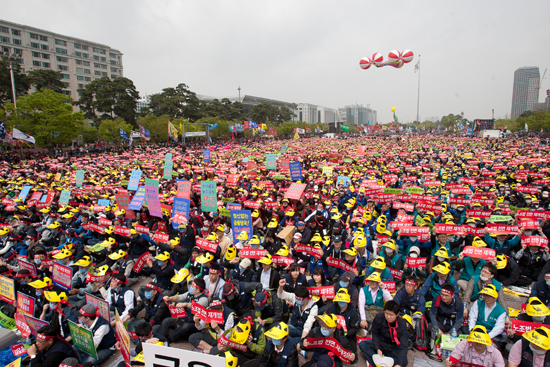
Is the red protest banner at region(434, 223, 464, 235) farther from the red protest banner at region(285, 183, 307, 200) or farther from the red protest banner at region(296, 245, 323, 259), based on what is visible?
the red protest banner at region(285, 183, 307, 200)

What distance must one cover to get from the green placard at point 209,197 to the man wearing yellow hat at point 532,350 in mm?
8284

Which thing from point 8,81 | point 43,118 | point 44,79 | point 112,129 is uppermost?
point 44,79

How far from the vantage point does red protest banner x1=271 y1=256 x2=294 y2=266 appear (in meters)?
5.91

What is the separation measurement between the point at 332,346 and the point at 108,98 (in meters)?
65.3

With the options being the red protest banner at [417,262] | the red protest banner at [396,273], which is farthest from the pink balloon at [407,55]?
the red protest banner at [396,273]

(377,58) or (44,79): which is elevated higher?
(44,79)

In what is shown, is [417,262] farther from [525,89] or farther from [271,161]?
[525,89]

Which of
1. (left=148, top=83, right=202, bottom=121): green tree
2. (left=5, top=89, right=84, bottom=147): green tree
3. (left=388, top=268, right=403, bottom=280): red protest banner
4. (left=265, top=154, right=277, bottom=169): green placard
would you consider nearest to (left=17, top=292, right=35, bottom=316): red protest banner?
(left=388, top=268, right=403, bottom=280): red protest banner

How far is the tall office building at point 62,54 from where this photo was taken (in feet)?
212

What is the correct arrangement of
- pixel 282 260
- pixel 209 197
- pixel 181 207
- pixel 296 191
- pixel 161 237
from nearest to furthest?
pixel 282 260 < pixel 161 237 < pixel 181 207 < pixel 209 197 < pixel 296 191

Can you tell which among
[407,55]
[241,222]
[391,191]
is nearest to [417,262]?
[241,222]

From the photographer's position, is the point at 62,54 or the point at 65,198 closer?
the point at 65,198

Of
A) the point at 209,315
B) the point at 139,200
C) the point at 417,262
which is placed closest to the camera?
the point at 209,315

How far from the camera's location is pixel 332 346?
409 centimetres
